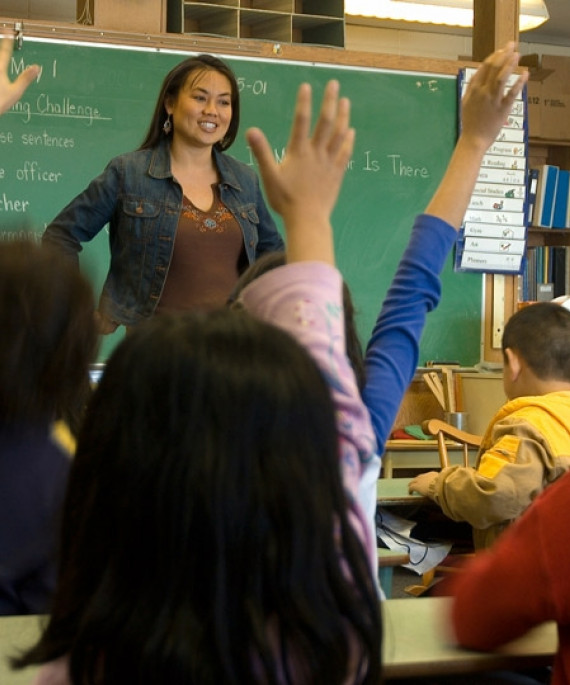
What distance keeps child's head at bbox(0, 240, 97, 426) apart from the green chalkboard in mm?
3578

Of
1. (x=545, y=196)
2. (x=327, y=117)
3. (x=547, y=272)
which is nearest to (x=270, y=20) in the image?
(x=545, y=196)

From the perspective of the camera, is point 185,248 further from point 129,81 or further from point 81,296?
point 81,296

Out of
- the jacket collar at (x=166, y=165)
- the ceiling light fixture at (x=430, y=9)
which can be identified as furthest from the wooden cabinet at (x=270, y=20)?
the jacket collar at (x=166, y=165)

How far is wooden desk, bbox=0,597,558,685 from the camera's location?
1301 millimetres

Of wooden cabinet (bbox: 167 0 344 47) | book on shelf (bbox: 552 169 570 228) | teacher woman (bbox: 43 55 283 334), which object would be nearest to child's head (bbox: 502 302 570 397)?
teacher woman (bbox: 43 55 283 334)

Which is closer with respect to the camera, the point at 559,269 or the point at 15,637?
the point at 15,637

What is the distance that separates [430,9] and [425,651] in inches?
218

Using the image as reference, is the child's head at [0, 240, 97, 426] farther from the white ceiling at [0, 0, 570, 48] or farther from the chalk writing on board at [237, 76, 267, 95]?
the white ceiling at [0, 0, 570, 48]

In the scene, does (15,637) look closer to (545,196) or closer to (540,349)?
(540,349)

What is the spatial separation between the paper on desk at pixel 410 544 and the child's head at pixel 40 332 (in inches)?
129

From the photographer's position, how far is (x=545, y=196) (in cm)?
657

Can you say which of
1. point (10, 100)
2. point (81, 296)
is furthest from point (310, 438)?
point (10, 100)

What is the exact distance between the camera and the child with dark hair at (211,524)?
774 millimetres

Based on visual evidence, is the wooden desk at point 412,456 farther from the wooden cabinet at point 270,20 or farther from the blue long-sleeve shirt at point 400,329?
the blue long-sleeve shirt at point 400,329
